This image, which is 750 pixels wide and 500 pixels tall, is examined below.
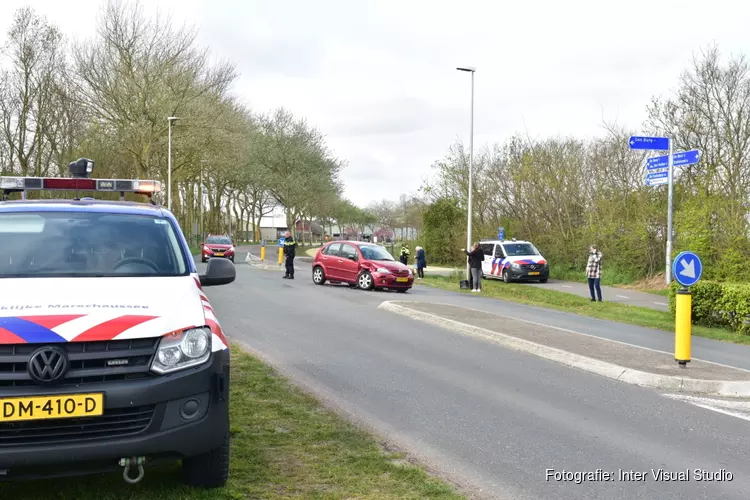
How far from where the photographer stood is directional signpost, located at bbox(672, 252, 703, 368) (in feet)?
28.8

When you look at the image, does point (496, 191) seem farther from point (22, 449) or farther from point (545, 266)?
point (22, 449)

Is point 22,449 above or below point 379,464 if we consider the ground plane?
above

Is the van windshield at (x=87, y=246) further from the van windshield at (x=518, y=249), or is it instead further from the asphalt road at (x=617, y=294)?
the van windshield at (x=518, y=249)

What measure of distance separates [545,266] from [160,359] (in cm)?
2645

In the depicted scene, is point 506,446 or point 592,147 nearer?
point 506,446

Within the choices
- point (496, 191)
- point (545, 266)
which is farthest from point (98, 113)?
point (545, 266)

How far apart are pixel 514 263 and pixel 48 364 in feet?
85.4

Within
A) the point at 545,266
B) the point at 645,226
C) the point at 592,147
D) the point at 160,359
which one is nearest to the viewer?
the point at 160,359

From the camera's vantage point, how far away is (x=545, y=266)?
2897cm

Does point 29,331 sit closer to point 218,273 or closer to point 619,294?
point 218,273

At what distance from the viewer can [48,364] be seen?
3.61 m

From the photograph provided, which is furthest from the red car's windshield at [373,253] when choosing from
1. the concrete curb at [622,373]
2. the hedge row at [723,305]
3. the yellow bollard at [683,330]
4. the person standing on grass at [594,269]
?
the yellow bollard at [683,330]

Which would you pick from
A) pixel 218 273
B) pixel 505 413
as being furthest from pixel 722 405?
pixel 218 273

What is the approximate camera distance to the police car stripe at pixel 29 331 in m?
3.61
